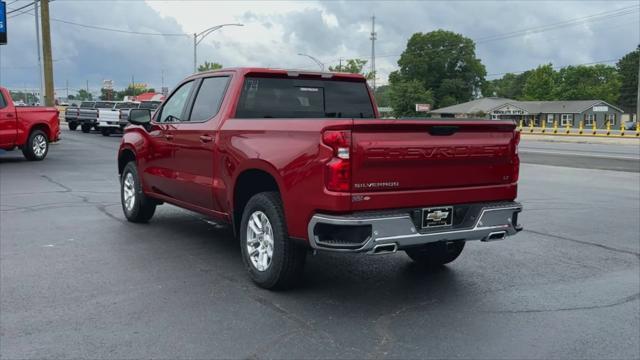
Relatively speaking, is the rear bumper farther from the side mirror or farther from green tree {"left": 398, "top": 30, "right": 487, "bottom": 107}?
green tree {"left": 398, "top": 30, "right": 487, "bottom": 107}

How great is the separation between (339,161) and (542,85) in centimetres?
11843

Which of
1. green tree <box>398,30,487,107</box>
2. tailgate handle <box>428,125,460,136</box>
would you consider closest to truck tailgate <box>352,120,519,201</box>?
tailgate handle <box>428,125,460,136</box>

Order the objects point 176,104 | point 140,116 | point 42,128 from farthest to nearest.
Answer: point 42,128 → point 140,116 → point 176,104

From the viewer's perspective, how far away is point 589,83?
379 feet

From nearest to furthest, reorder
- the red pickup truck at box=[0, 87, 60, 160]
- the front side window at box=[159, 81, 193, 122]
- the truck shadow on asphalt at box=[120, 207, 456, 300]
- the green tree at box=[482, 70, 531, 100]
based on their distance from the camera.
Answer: the truck shadow on asphalt at box=[120, 207, 456, 300], the front side window at box=[159, 81, 193, 122], the red pickup truck at box=[0, 87, 60, 160], the green tree at box=[482, 70, 531, 100]

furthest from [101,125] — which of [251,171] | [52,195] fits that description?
[251,171]

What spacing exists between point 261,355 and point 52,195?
852cm

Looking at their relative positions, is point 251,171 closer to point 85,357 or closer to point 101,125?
point 85,357

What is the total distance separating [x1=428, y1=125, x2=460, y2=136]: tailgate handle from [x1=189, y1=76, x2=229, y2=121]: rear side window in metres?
2.39

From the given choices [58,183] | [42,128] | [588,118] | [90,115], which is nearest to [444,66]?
[588,118]

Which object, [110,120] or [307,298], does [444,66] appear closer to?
[110,120]

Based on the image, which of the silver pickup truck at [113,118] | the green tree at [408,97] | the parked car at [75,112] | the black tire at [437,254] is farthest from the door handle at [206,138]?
the green tree at [408,97]

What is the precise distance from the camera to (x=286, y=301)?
523cm

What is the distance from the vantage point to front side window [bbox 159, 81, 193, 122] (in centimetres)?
727
